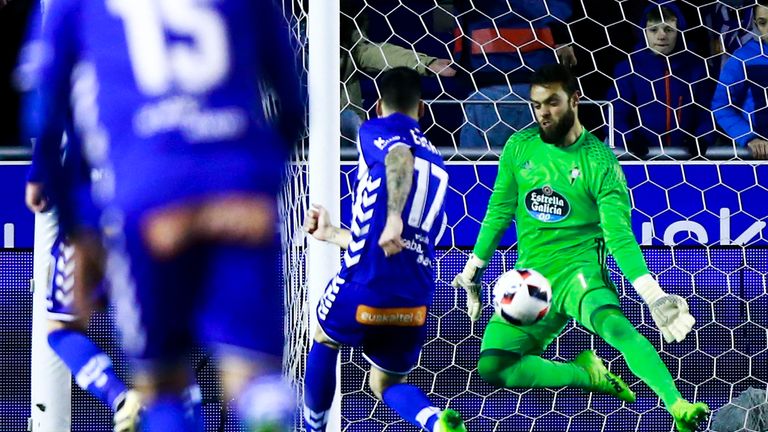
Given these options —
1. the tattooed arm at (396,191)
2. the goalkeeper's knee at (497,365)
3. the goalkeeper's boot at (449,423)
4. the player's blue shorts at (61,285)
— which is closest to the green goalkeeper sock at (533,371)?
the goalkeeper's knee at (497,365)

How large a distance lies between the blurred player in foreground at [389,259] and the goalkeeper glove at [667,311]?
0.62 metres

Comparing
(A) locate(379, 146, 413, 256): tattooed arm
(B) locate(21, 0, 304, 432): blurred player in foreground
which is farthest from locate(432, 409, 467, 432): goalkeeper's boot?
(B) locate(21, 0, 304, 432): blurred player in foreground

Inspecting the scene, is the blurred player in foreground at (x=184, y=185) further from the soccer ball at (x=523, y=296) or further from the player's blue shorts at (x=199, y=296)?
the soccer ball at (x=523, y=296)

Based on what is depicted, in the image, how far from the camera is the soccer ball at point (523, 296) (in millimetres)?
3910

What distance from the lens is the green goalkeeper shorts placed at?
3.90 metres

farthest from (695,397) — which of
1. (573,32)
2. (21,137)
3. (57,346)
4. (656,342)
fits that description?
(21,137)

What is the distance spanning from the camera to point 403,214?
3.69m

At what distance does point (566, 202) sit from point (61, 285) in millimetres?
1378

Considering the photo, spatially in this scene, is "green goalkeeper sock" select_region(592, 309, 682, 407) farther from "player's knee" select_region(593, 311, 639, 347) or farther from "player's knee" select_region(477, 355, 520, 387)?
"player's knee" select_region(477, 355, 520, 387)

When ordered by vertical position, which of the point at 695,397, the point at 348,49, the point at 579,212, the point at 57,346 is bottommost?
the point at 695,397

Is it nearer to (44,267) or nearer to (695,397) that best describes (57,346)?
(44,267)

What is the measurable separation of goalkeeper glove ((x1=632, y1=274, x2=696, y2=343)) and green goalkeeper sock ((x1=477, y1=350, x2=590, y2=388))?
0.28 m

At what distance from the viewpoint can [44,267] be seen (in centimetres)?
355

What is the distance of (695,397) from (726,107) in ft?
2.99
